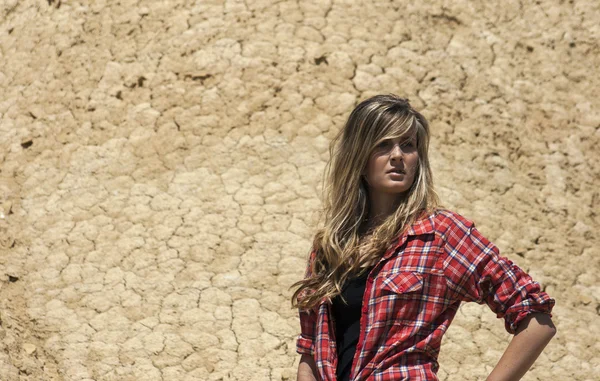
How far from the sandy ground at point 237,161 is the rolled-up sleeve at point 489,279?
6.21ft

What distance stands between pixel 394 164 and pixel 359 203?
15cm

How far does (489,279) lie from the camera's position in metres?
1.84

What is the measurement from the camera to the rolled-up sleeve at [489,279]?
181cm

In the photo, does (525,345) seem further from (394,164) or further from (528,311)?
(394,164)

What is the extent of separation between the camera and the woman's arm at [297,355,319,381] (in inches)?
81.7

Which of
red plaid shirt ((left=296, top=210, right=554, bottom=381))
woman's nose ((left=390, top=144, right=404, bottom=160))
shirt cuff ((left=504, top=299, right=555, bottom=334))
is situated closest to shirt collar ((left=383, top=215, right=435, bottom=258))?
red plaid shirt ((left=296, top=210, right=554, bottom=381))

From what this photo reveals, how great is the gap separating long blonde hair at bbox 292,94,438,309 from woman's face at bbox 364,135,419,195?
0.02 meters

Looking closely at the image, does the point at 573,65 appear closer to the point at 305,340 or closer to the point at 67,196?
the point at 67,196

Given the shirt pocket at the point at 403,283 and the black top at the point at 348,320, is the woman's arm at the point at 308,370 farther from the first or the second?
the shirt pocket at the point at 403,283

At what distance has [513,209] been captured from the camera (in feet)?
14.5

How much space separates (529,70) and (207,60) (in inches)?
74.2

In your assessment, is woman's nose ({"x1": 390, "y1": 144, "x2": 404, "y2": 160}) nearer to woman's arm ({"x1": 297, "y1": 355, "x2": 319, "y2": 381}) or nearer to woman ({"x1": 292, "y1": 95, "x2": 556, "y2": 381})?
woman ({"x1": 292, "y1": 95, "x2": 556, "y2": 381})

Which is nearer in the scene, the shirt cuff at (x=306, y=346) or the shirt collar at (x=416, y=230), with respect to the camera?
the shirt collar at (x=416, y=230)

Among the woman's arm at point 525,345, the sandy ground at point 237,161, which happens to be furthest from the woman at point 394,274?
the sandy ground at point 237,161
